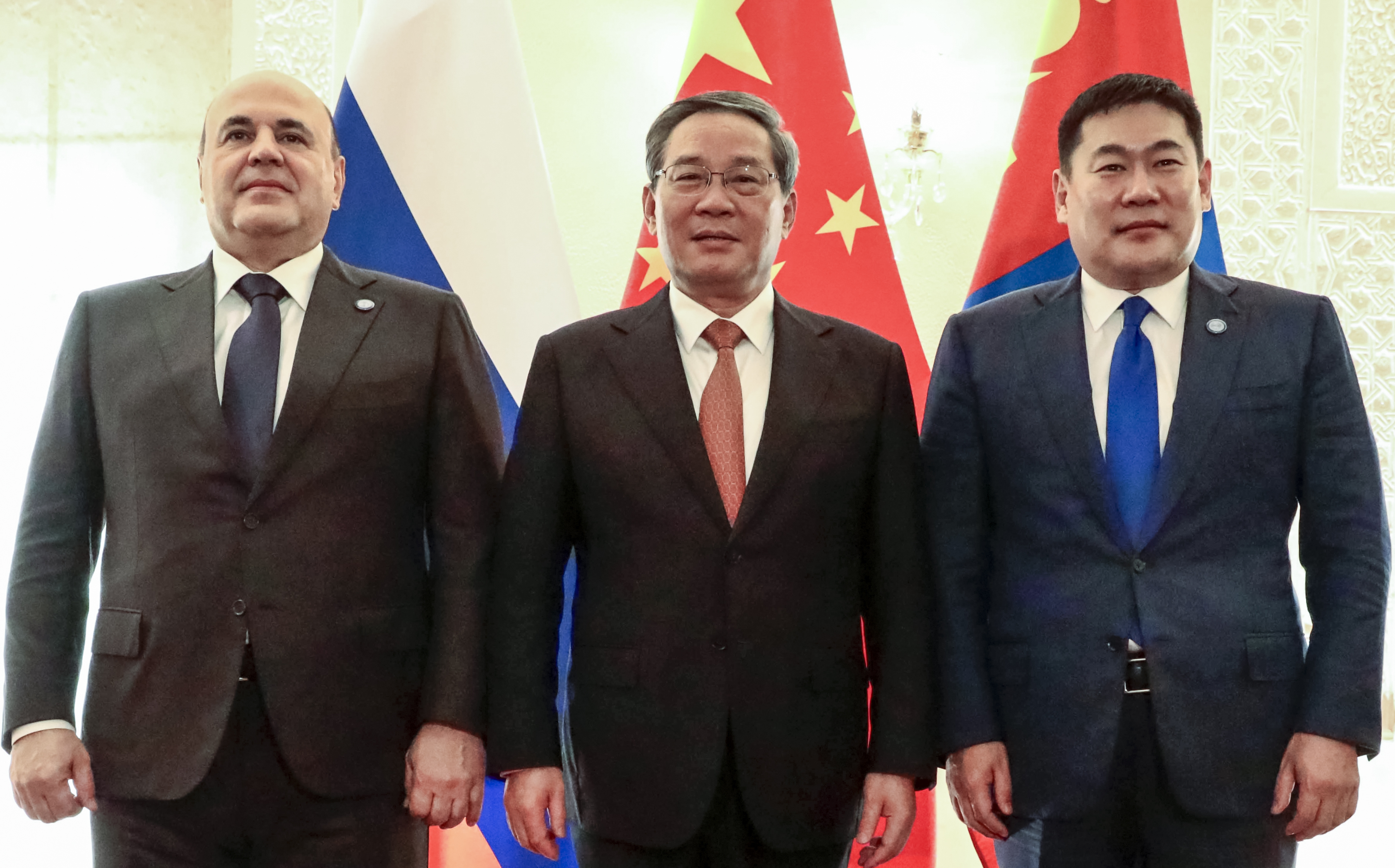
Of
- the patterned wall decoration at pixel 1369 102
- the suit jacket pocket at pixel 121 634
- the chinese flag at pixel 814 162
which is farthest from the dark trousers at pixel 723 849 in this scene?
the patterned wall decoration at pixel 1369 102

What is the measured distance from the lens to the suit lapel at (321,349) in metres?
1.68

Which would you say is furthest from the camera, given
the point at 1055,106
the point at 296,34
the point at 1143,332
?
the point at 296,34

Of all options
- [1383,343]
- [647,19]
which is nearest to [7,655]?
[647,19]

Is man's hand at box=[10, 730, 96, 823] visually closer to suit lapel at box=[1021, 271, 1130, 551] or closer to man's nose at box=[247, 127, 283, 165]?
man's nose at box=[247, 127, 283, 165]

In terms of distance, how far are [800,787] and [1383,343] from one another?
285 centimetres

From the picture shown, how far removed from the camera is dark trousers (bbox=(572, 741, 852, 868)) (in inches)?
65.0

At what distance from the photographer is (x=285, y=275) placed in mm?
1818

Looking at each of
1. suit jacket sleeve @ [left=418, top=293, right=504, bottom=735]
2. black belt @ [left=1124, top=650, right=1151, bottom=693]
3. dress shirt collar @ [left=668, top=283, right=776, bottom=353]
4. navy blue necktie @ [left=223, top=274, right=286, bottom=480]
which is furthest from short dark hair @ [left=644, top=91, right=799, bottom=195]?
black belt @ [left=1124, top=650, right=1151, bottom=693]

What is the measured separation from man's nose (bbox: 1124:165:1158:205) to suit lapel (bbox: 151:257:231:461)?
140cm

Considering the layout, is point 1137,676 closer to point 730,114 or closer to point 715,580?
point 715,580

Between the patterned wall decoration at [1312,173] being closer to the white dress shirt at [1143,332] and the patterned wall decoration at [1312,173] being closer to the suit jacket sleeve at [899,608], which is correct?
the white dress shirt at [1143,332]

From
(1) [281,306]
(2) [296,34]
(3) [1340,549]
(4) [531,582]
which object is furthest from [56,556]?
(2) [296,34]

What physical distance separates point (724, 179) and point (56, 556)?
3.76 ft

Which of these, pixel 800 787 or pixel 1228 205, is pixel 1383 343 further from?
pixel 800 787
